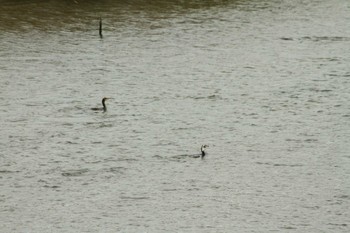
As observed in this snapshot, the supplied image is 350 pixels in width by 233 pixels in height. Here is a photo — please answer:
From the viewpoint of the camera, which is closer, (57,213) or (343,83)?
(57,213)

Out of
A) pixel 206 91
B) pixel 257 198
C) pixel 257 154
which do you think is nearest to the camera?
pixel 257 198

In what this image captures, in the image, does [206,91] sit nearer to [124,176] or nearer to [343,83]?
[343,83]

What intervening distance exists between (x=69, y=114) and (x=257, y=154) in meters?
6.38

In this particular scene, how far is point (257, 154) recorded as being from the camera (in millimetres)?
25578

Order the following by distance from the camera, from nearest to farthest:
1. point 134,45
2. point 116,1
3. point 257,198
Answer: point 257,198
point 134,45
point 116,1

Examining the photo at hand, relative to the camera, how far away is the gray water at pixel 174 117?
2218 cm

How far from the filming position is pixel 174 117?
28359 mm

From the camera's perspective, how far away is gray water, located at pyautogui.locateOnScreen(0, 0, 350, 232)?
22.2 meters

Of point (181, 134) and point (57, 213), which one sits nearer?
point (57, 213)

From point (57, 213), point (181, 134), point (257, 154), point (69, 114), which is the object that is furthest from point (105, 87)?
point (57, 213)

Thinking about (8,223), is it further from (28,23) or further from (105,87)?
(28,23)

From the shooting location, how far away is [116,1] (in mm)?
42188

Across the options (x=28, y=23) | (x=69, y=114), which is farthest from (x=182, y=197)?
(x=28, y=23)

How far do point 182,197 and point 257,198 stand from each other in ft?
6.19
